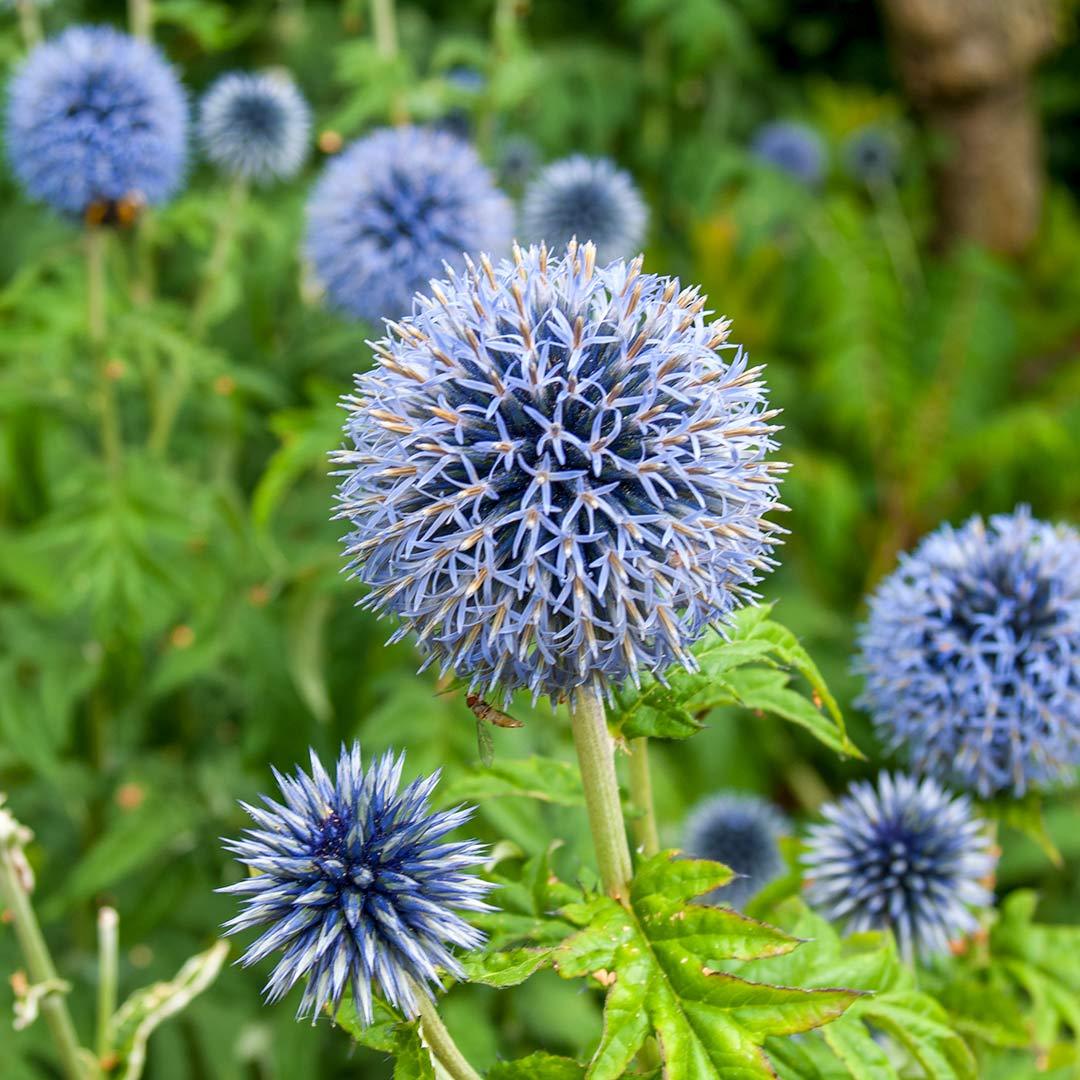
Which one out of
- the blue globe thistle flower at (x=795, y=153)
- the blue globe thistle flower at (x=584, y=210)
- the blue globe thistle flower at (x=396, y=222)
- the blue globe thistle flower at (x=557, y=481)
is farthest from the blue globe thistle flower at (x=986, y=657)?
the blue globe thistle flower at (x=795, y=153)

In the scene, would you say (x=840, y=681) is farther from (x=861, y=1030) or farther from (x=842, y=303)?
(x=861, y=1030)

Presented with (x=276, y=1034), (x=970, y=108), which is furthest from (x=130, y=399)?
(x=970, y=108)

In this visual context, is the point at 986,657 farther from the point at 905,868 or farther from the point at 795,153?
the point at 795,153

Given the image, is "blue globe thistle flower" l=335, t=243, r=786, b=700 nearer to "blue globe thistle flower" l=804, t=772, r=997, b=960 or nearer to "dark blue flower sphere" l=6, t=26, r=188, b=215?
"blue globe thistle flower" l=804, t=772, r=997, b=960

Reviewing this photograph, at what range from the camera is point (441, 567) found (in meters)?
1.03

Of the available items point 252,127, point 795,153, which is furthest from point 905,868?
point 795,153

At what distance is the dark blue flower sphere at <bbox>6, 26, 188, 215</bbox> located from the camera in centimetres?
246

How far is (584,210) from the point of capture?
282cm

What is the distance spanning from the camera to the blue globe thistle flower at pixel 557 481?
1.03 metres

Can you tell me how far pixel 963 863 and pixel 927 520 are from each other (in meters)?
2.35

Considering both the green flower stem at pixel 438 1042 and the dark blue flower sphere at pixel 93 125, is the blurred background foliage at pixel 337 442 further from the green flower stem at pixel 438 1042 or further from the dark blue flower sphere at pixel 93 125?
the green flower stem at pixel 438 1042

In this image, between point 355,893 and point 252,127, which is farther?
point 252,127

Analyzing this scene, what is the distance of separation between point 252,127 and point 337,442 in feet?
4.11

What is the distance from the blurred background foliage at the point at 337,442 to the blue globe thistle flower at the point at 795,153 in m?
0.15
